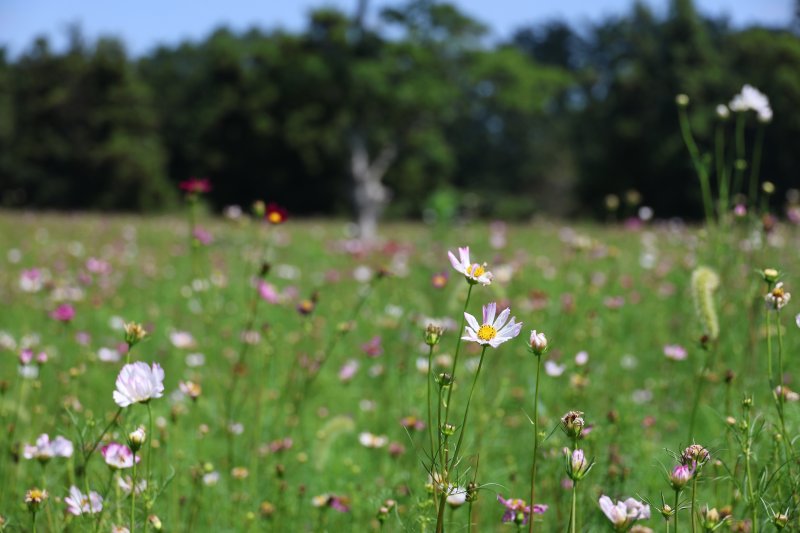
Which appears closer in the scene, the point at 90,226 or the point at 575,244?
the point at 575,244

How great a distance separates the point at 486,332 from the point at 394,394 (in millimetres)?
2096

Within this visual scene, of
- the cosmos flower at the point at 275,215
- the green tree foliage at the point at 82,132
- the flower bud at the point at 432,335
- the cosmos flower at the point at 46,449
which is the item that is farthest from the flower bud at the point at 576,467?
the green tree foliage at the point at 82,132

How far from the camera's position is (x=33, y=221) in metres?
9.38

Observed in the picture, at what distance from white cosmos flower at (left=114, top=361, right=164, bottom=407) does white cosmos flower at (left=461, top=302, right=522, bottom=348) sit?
18.2 inches

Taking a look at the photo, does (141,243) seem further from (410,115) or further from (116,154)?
(116,154)

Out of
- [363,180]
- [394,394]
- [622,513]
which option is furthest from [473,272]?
[363,180]

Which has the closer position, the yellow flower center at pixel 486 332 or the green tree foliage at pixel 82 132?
the yellow flower center at pixel 486 332

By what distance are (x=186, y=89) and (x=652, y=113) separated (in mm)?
16996

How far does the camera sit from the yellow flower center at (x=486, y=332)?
40.8 inches

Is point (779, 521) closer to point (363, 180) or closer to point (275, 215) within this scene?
point (275, 215)

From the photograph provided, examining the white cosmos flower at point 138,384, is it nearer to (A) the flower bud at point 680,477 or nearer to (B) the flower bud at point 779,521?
(A) the flower bud at point 680,477

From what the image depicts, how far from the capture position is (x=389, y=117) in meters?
15.4

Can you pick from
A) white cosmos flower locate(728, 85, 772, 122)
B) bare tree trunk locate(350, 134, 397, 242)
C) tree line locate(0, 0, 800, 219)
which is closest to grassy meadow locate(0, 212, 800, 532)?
white cosmos flower locate(728, 85, 772, 122)

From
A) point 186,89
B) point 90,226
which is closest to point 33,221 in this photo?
point 90,226
